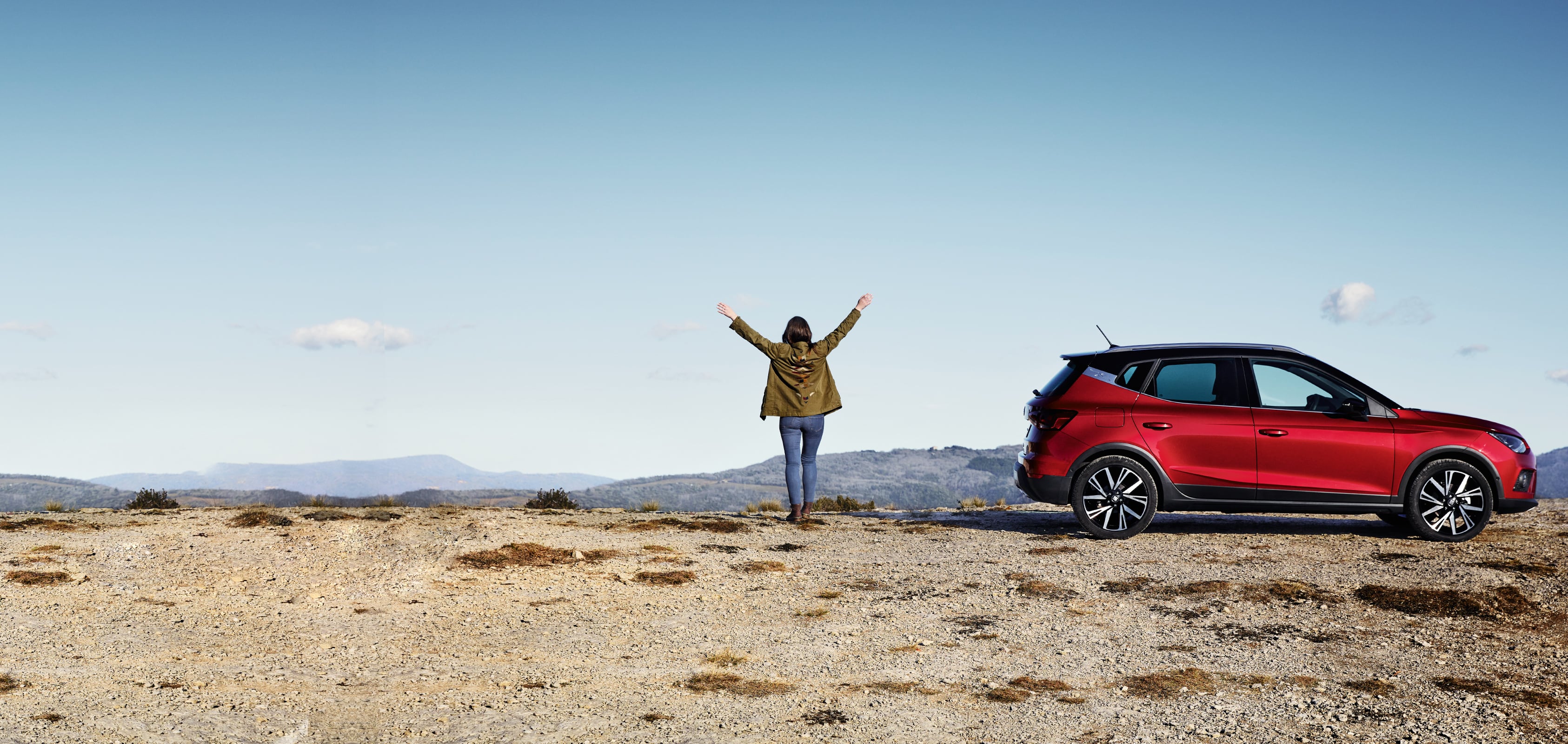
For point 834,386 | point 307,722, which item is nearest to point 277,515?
point 834,386

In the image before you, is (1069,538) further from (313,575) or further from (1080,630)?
(313,575)

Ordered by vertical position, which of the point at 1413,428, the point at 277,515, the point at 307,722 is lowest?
the point at 307,722

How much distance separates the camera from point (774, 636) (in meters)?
7.38

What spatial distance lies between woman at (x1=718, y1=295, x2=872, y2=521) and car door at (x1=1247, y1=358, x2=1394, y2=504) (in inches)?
178

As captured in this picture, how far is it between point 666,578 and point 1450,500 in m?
7.88

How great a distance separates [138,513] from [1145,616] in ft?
41.1

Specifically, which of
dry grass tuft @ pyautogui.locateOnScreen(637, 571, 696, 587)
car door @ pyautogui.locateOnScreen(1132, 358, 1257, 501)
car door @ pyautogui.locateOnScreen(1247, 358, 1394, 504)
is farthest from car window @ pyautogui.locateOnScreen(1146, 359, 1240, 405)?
dry grass tuft @ pyautogui.locateOnScreen(637, 571, 696, 587)

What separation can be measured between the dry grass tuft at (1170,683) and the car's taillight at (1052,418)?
4.97 metres

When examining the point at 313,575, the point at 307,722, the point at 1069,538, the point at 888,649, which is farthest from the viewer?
the point at 1069,538

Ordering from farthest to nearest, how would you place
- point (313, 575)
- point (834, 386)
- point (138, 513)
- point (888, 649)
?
point (138, 513) < point (834, 386) < point (313, 575) < point (888, 649)

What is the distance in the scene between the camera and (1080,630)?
7.37 m

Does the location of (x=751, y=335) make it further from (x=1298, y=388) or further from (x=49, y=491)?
(x=49, y=491)

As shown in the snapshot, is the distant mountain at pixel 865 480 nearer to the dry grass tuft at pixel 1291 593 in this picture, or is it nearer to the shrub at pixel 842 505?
the shrub at pixel 842 505

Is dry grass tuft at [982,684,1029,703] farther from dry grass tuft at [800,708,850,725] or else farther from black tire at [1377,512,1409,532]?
black tire at [1377,512,1409,532]
